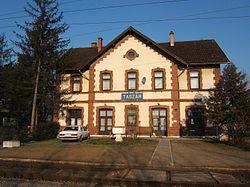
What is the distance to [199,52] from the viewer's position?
2455 centimetres

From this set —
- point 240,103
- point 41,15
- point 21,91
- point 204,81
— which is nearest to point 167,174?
point 240,103

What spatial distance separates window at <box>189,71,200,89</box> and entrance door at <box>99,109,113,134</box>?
820cm

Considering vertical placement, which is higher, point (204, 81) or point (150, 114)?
point (204, 81)

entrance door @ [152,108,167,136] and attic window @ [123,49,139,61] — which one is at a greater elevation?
attic window @ [123,49,139,61]

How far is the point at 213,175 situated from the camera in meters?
8.81

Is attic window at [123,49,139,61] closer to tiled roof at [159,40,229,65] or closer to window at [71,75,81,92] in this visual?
tiled roof at [159,40,229,65]

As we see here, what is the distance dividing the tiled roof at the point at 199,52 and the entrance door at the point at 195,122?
4.47m

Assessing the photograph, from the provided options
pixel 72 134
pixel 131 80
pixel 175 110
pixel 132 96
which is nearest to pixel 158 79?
pixel 131 80

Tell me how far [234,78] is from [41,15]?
17.2 m

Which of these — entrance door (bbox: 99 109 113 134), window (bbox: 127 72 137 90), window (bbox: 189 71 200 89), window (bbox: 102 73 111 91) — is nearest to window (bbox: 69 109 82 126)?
entrance door (bbox: 99 109 113 134)

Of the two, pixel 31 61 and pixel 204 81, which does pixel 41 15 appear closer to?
pixel 31 61

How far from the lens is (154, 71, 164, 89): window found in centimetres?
2333

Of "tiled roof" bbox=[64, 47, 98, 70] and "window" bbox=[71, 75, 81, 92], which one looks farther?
"window" bbox=[71, 75, 81, 92]

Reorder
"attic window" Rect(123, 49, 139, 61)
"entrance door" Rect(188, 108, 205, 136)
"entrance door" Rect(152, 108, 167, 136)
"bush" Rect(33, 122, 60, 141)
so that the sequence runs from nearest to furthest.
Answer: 1. "bush" Rect(33, 122, 60, 141)
2. "entrance door" Rect(188, 108, 205, 136)
3. "entrance door" Rect(152, 108, 167, 136)
4. "attic window" Rect(123, 49, 139, 61)
